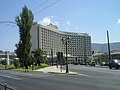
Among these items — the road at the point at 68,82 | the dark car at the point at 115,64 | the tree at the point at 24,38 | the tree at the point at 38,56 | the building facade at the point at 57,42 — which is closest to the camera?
the road at the point at 68,82

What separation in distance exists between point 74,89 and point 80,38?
162m

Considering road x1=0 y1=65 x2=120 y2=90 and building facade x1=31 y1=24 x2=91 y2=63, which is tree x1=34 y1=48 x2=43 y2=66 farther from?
building facade x1=31 y1=24 x2=91 y2=63

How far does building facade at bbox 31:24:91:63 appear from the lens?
164 meters

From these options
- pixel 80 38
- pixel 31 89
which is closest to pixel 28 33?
pixel 31 89

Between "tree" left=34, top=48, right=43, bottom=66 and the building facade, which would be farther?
the building facade

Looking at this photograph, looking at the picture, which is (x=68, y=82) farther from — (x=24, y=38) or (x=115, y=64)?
(x=24, y=38)

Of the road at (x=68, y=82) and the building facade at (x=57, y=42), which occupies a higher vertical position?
the building facade at (x=57, y=42)

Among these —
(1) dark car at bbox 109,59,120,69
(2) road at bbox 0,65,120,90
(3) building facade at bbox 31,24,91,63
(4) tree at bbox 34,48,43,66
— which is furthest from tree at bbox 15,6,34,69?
(3) building facade at bbox 31,24,91,63

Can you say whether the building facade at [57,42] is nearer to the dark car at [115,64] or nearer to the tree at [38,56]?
the tree at [38,56]

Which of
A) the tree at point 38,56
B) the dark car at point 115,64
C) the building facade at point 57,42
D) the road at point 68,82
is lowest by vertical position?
the road at point 68,82

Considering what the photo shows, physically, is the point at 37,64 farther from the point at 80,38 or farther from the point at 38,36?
the point at 80,38

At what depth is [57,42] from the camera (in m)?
181

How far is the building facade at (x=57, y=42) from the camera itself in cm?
16350

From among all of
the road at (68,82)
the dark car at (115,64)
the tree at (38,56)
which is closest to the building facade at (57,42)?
the tree at (38,56)
